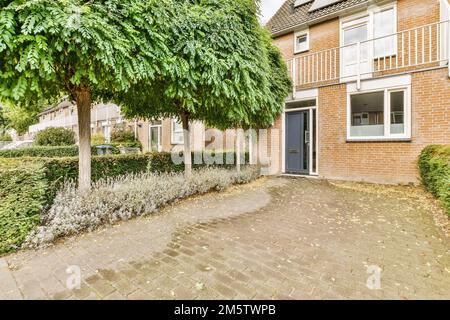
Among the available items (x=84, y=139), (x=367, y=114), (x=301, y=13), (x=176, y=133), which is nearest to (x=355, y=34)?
(x=301, y=13)

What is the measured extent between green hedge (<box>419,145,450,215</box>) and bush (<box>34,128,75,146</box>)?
19.5 metres

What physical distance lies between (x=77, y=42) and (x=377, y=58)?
8709 mm

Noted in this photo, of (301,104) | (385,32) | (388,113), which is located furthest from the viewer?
(301,104)

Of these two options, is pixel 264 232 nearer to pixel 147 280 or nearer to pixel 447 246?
pixel 147 280

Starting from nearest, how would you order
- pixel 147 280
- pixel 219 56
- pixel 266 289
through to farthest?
pixel 266 289
pixel 147 280
pixel 219 56

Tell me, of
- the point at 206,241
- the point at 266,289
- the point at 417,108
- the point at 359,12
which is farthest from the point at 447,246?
the point at 359,12

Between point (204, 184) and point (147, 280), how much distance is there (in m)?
4.25

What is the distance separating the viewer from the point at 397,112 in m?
7.73

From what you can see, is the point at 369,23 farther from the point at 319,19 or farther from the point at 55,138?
the point at 55,138

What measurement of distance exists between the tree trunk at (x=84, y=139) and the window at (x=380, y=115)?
778cm

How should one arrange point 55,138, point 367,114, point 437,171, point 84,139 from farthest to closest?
1. point 55,138
2. point 367,114
3. point 437,171
4. point 84,139

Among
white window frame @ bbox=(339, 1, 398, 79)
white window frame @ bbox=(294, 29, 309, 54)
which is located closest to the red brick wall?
white window frame @ bbox=(339, 1, 398, 79)

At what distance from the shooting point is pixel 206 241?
3.60 metres
